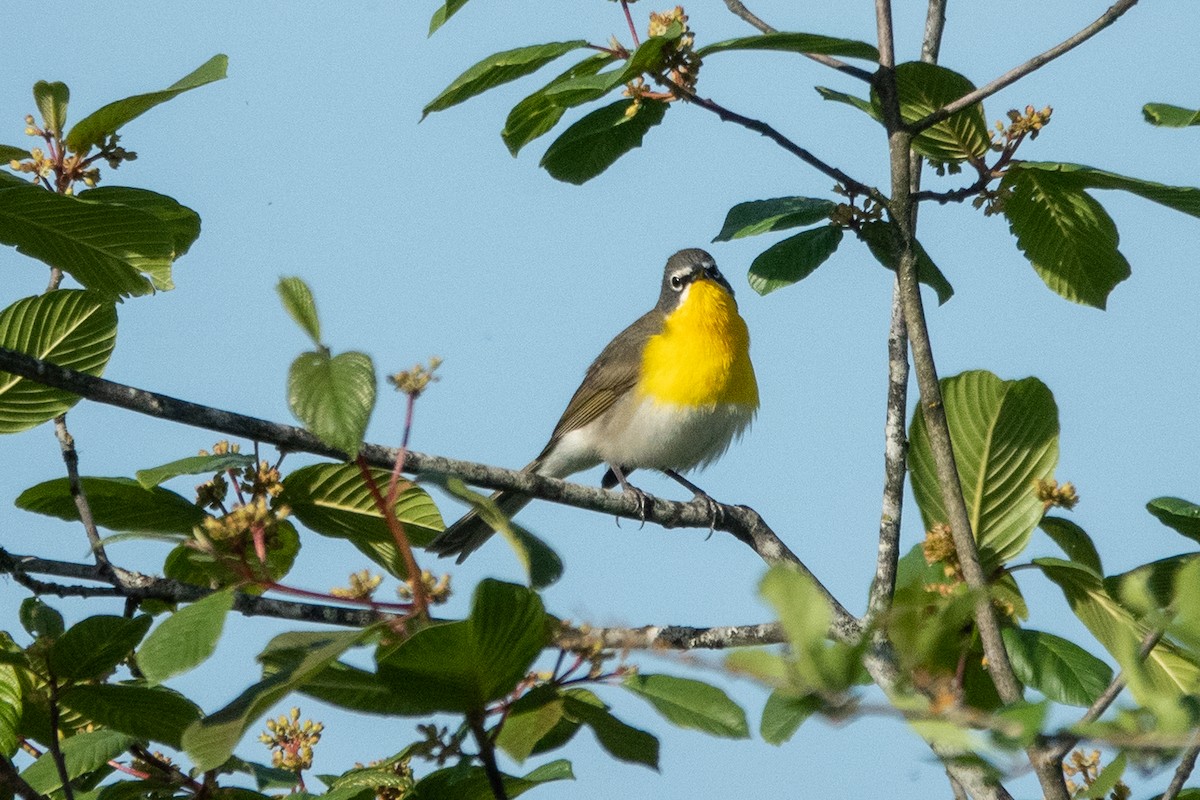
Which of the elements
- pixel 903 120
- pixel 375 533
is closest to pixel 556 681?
pixel 375 533

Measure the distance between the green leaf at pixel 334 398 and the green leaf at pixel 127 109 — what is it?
137cm

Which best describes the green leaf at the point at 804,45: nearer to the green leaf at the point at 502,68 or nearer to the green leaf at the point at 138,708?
the green leaf at the point at 502,68

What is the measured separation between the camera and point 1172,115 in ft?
9.55

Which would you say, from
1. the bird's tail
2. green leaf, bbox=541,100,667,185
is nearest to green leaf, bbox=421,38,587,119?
green leaf, bbox=541,100,667,185

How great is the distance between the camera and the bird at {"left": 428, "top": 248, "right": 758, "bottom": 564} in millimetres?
7691

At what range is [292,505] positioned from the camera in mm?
3127

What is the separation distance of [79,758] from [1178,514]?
247cm

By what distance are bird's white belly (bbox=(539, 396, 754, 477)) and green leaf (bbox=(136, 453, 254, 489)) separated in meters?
4.97

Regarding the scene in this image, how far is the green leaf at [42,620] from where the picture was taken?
282cm

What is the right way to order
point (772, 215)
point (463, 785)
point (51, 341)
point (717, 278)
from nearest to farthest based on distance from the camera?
point (463, 785), point (51, 341), point (772, 215), point (717, 278)

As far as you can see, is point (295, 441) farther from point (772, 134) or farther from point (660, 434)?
point (660, 434)

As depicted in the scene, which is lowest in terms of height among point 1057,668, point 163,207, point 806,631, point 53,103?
point 806,631

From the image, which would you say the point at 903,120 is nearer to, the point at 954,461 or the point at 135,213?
the point at 954,461

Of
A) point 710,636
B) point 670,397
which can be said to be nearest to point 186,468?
point 710,636
